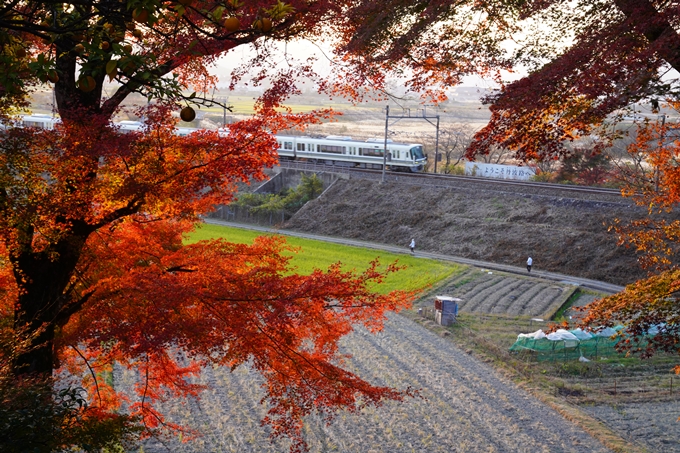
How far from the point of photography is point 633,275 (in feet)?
90.0

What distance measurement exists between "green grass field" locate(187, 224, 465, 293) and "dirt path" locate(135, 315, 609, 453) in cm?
799

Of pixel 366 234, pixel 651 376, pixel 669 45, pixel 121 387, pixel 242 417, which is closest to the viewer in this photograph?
pixel 669 45

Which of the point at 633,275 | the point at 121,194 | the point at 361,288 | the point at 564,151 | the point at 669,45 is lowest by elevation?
the point at 633,275

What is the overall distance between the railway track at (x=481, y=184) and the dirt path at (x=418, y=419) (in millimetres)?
16786

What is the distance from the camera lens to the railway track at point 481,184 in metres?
32.9

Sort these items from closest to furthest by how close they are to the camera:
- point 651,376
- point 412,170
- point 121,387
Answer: point 121,387 → point 651,376 → point 412,170

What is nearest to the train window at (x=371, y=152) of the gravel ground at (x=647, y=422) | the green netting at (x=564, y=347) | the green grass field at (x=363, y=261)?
the green grass field at (x=363, y=261)

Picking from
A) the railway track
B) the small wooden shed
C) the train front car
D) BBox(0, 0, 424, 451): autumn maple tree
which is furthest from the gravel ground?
the train front car

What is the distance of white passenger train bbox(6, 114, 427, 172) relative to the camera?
4278cm

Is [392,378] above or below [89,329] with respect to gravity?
below

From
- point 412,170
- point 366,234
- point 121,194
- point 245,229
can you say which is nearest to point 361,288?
point 121,194

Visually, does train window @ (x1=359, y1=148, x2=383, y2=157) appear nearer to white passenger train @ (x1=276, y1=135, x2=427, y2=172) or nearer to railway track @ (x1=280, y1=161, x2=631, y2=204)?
white passenger train @ (x1=276, y1=135, x2=427, y2=172)

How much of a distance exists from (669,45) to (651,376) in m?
15.5

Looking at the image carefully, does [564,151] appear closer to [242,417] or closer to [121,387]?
[242,417]
